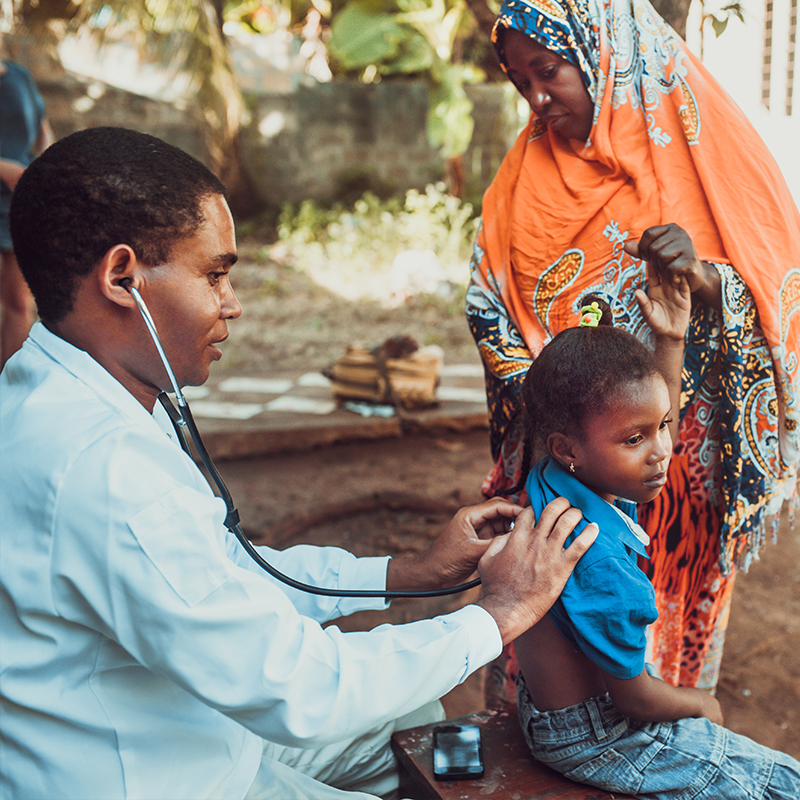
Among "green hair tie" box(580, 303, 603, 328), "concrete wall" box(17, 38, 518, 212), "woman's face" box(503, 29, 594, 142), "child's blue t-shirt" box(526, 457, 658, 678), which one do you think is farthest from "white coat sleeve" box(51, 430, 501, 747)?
"concrete wall" box(17, 38, 518, 212)

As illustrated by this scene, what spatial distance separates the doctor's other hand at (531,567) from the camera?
1311 mm

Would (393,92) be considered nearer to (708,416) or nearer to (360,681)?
(708,416)

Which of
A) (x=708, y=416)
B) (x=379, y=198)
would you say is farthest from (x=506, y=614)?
(x=379, y=198)

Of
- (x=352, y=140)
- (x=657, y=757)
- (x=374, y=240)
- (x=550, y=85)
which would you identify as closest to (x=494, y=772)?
(x=657, y=757)

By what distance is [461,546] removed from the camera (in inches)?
63.1

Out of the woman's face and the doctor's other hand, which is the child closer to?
the doctor's other hand

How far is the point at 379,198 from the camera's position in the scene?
1101 centimetres

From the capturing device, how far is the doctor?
106 centimetres

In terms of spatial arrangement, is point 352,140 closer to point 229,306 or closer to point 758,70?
point 758,70

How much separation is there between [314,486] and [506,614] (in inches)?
133

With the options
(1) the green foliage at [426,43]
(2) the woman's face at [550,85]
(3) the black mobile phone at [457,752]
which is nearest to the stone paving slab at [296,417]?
(2) the woman's face at [550,85]

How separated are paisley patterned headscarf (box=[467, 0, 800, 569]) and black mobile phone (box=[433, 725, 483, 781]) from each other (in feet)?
2.80

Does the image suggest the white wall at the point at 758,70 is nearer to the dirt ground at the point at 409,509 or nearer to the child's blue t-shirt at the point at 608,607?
the dirt ground at the point at 409,509

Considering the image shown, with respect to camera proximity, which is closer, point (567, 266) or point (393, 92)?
point (567, 266)
